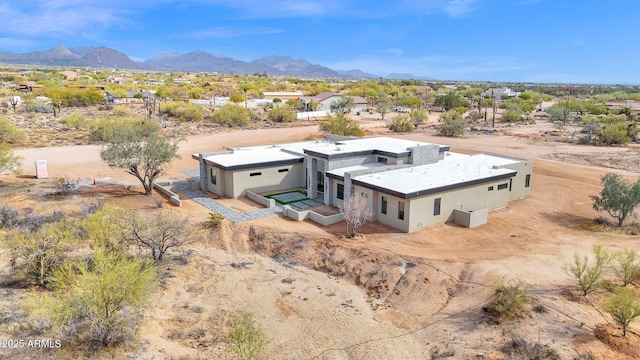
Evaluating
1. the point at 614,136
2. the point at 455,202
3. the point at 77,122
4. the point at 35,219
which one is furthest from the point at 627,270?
the point at 77,122

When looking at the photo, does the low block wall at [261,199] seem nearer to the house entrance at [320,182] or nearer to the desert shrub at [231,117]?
the house entrance at [320,182]

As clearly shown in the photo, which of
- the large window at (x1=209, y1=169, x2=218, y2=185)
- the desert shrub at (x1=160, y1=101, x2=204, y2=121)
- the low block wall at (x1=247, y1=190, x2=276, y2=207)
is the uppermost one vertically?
the desert shrub at (x1=160, y1=101, x2=204, y2=121)

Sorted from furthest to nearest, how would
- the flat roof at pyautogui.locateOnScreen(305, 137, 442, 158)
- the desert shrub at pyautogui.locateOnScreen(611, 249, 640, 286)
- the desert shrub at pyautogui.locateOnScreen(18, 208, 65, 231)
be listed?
the flat roof at pyautogui.locateOnScreen(305, 137, 442, 158) → the desert shrub at pyautogui.locateOnScreen(18, 208, 65, 231) → the desert shrub at pyautogui.locateOnScreen(611, 249, 640, 286)

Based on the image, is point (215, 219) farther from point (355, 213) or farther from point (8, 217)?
point (8, 217)

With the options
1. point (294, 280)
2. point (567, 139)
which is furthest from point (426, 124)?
point (294, 280)

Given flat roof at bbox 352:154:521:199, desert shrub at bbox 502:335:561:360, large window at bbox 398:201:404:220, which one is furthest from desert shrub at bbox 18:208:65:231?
desert shrub at bbox 502:335:561:360

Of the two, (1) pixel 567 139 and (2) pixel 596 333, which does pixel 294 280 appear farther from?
(1) pixel 567 139

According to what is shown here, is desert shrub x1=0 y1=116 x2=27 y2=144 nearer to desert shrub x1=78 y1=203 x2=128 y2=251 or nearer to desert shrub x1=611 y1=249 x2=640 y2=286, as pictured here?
desert shrub x1=78 y1=203 x2=128 y2=251
